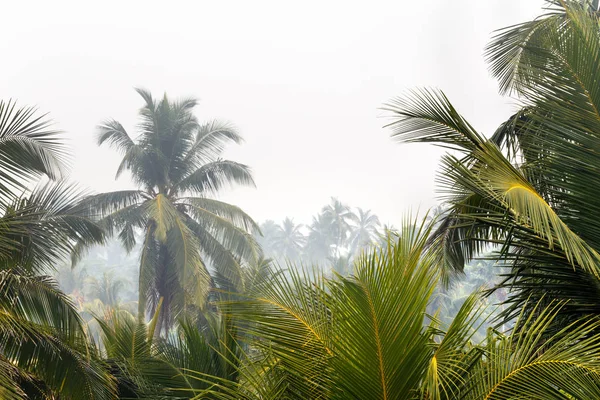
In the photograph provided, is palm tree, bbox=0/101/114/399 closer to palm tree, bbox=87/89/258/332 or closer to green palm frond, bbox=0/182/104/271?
green palm frond, bbox=0/182/104/271

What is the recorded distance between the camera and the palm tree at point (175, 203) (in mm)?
20578

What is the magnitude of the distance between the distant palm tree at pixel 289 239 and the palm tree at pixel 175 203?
60.8 m

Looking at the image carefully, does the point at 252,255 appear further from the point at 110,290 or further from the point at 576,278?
the point at 110,290

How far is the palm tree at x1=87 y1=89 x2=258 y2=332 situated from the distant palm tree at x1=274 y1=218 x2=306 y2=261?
6077 cm

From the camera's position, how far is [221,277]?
21250 millimetres

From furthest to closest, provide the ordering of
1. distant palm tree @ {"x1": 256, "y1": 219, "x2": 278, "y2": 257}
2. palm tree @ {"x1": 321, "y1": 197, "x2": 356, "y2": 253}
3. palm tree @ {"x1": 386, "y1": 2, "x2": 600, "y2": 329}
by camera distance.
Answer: distant palm tree @ {"x1": 256, "y1": 219, "x2": 278, "y2": 257}
palm tree @ {"x1": 321, "y1": 197, "x2": 356, "y2": 253}
palm tree @ {"x1": 386, "y1": 2, "x2": 600, "y2": 329}

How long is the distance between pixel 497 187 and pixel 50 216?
7.37 m

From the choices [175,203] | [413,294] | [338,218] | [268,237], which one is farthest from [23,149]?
[268,237]

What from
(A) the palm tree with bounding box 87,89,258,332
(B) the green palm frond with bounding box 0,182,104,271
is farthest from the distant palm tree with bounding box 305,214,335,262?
(B) the green palm frond with bounding box 0,182,104,271

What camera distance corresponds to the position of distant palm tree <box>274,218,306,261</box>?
8419cm

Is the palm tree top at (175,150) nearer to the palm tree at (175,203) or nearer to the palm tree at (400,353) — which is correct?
the palm tree at (175,203)

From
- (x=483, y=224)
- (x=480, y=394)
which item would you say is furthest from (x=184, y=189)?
(x=480, y=394)

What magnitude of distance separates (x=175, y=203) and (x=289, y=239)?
6288 centimetres

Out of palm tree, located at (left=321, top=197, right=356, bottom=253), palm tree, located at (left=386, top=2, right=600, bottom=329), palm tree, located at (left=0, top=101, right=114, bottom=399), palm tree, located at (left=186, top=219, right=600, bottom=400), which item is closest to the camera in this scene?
palm tree, located at (left=186, top=219, right=600, bottom=400)
